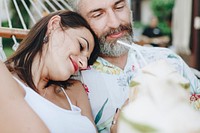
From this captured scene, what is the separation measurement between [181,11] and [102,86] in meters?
4.46

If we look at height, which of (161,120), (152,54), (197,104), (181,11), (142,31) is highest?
(161,120)

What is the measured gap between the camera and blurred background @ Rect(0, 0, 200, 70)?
2164mm

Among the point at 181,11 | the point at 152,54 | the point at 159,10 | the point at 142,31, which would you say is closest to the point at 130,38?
the point at 152,54

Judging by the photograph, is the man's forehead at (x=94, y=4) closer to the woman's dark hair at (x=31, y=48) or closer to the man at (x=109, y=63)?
the man at (x=109, y=63)

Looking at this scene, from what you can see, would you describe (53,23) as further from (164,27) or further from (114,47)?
(164,27)

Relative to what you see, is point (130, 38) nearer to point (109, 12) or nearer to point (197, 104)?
point (109, 12)

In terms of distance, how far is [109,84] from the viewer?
66.9 inches

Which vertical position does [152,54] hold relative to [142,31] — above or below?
above

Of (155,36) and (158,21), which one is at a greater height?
(155,36)

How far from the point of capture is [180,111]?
822mm

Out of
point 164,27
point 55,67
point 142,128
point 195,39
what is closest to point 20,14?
point 55,67

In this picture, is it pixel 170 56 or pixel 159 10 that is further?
pixel 159 10

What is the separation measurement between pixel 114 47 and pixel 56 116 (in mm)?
416

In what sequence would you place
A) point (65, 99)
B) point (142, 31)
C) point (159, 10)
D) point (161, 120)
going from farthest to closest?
1. point (159, 10)
2. point (142, 31)
3. point (65, 99)
4. point (161, 120)
